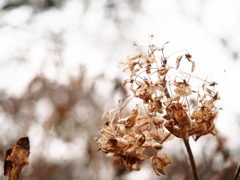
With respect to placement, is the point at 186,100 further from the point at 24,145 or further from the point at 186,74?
the point at 24,145

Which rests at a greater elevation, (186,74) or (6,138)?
(6,138)

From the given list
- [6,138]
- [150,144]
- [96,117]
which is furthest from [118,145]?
[96,117]

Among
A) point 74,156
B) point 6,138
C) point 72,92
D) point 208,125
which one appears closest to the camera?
point 208,125

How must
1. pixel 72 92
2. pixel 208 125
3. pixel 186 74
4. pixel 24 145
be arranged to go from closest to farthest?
pixel 24 145
pixel 208 125
pixel 186 74
pixel 72 92

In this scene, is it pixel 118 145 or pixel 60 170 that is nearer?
pixel 118 145

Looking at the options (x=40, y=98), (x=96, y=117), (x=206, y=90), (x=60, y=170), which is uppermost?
(x=40, y=98)

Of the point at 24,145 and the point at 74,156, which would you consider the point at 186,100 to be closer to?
the point at 24,145

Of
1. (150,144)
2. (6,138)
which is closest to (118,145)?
(150,144)
